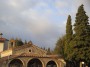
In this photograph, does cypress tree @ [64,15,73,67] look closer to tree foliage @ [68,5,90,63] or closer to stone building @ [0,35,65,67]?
tree foliage @ [68,5,90,63]

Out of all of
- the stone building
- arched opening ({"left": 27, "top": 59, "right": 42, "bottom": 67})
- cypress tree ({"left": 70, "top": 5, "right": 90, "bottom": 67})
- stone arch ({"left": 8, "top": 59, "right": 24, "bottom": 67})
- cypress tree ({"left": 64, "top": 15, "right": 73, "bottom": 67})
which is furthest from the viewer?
arched opening ({"left": 27, "top": 59, "right": 42, "bottom": 67})

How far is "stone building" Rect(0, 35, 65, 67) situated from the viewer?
5478 cm

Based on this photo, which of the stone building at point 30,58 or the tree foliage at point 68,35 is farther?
the tree foliage at point 68,35

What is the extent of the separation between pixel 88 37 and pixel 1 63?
18246mm

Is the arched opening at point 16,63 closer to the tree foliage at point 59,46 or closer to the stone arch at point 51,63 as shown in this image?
the stone arch at point 51,63

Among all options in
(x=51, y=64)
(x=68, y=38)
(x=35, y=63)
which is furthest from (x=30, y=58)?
(x=68, y=38)

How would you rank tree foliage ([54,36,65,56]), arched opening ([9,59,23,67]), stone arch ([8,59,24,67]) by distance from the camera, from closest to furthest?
stone arch ([8,59,24,67])
arched opening ([9,59,23,67])
tree foliage ([54,36,65,56])

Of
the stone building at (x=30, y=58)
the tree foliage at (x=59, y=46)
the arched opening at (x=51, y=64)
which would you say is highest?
the tree foliage at (x=59, y=46)

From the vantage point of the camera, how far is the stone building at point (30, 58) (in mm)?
54781

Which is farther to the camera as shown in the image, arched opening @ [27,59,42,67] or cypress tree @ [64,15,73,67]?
arched opening @ [27,59,42,67]

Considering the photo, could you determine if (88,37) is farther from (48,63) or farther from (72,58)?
(48,63)

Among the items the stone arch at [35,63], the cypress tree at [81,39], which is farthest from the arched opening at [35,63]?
the cypress tree at [81,39]

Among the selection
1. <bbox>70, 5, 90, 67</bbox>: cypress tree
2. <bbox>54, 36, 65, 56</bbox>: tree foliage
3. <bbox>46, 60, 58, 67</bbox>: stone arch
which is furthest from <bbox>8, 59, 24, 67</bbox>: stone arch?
<bbox>54, 36, 65, 56</bbox>: tree foliage

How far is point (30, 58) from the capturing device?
55.9m
